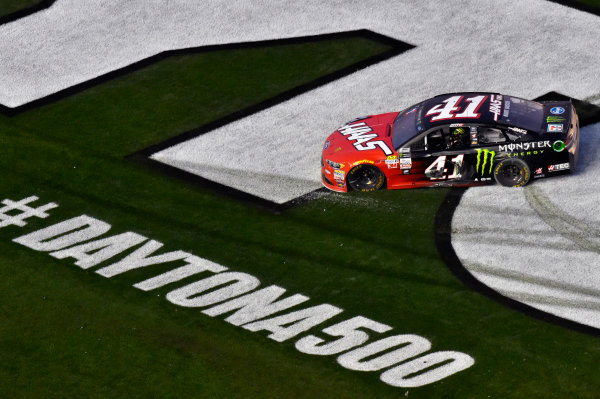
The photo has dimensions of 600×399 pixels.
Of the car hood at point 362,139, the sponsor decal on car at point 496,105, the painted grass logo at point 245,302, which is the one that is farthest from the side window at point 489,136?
the painted grass logo at point 245,302

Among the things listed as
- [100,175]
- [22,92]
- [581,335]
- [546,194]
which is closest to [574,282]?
[581,335]

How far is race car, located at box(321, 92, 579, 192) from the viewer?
1880cm

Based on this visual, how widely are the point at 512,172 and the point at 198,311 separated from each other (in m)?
6.52

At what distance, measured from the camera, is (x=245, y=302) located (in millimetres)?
17141

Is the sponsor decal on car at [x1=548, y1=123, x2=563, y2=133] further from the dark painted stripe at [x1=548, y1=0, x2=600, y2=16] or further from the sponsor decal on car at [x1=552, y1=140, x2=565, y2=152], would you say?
the dark painted stripe at [x1=548, y1=0, x2=600, y2=16]

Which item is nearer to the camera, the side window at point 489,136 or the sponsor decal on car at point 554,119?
the side window at point 489,136

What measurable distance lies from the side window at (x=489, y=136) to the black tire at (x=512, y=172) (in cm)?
41

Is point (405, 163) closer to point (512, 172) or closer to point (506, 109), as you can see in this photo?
point (512, 172)

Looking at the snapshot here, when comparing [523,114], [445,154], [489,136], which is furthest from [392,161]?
[523,114]

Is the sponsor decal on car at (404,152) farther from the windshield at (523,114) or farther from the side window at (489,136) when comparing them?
the windshield at (523,114)

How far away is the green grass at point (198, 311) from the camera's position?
15227 mm

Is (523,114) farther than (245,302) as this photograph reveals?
Yes

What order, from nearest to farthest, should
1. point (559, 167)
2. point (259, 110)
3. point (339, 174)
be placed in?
1. point (559, 167)
2. point (339, 174)
3. point (259, 110)

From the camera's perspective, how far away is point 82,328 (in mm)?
16797
